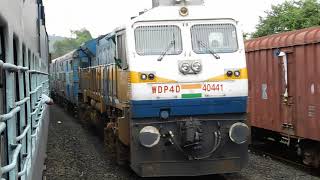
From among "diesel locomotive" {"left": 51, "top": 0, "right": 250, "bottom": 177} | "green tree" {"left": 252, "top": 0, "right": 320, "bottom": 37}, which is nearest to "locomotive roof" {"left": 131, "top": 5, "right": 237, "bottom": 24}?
"diesel locomotive" {"left": 51, "top": 0, "right": 250, "bottom": 177}

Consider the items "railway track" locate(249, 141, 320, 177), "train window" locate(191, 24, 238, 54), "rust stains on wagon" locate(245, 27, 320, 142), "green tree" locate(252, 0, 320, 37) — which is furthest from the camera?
"green tree" locate(252, 0, 320, 37)

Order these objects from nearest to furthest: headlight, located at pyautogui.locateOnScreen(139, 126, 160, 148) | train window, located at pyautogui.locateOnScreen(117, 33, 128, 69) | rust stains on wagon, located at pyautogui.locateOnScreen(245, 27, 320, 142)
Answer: headlight, located at pyautogui.locateOnScreen(139, 126, 160, 148) → train window, located at pyautogui.locateOnScreen(117, 33, 128, 69) → rust stains on wagon, located at pyautogui.locateOnScreen(245, 27, 320, 142)

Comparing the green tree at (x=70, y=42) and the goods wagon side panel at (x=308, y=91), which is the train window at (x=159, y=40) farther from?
the green tree at (x=70, y=42)

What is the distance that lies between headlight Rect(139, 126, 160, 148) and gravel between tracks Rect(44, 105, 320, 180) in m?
1.70

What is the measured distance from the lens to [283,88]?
1073 centimetres

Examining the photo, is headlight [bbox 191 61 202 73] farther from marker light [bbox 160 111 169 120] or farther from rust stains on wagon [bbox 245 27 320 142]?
rust stains on wagon [bbox 245 27 320 142]

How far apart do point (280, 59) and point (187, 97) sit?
12.5 feet

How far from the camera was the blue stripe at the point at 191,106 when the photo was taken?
25.3ft

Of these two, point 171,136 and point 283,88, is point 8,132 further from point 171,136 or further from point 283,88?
point 283,88

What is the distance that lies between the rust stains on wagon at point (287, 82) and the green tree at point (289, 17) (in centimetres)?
1528

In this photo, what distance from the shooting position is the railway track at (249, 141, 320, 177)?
10186 mm

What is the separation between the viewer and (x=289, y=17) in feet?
93.4

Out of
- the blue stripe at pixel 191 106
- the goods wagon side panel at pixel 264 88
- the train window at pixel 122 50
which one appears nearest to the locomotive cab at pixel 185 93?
the blue stripe at pixel 191 106

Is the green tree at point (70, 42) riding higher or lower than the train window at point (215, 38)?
higher
